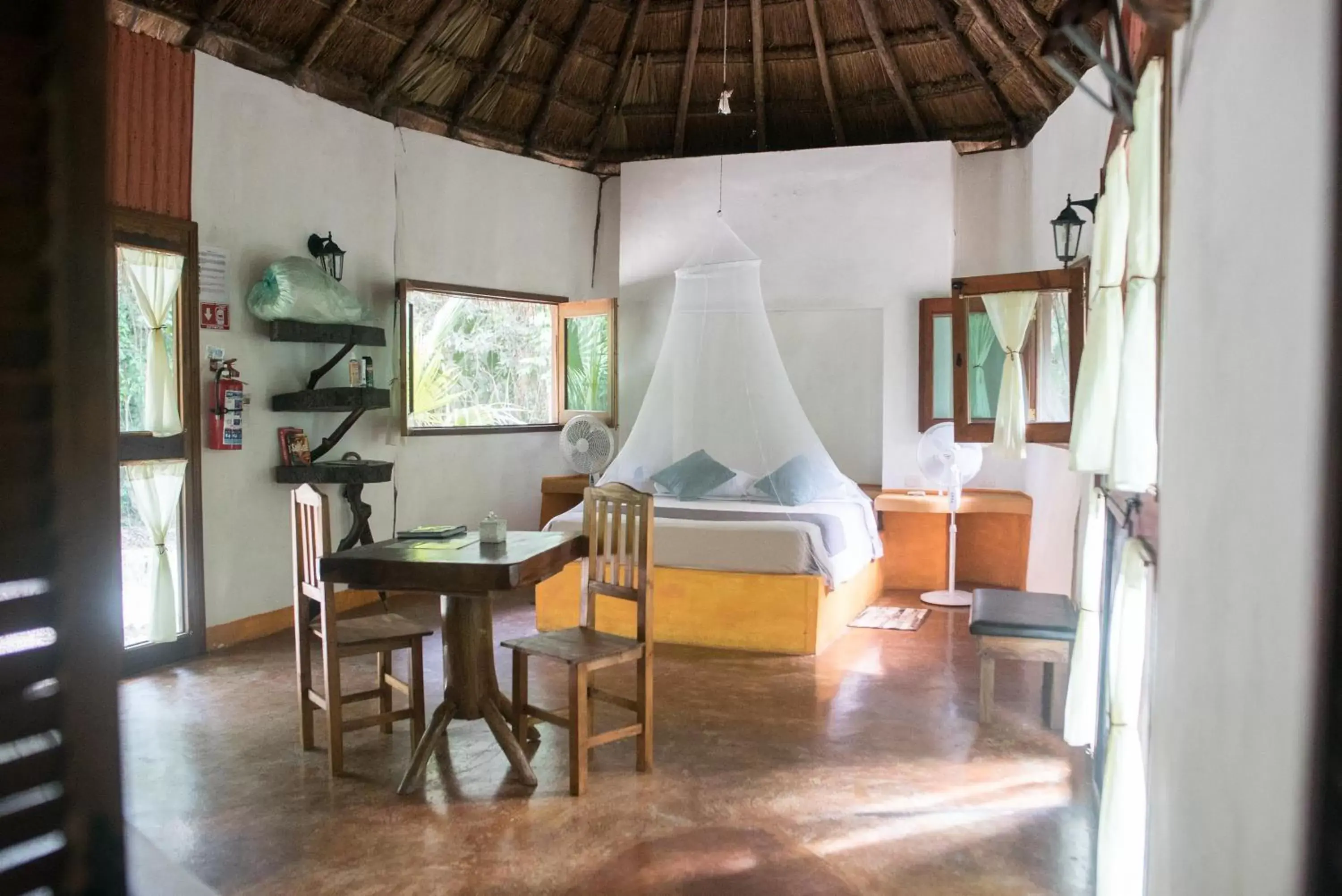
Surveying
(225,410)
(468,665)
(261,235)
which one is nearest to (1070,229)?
(468,665)

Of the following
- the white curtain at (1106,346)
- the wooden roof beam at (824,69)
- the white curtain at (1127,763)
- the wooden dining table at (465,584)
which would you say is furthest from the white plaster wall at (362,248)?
the white curtain at (1127,763)

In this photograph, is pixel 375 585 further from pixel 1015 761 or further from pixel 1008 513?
pixel 1008 513

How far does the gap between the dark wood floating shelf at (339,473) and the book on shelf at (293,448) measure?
4 centimetres

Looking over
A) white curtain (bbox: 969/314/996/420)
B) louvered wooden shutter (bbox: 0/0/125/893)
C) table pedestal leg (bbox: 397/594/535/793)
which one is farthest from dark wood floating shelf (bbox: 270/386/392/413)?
A: louvered wooden shutter (bbox: 0/0/125/893)

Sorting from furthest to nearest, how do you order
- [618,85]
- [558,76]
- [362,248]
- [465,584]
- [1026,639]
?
[618,85] → [558,76] → [362,248] → [1026,639] → [465,584]

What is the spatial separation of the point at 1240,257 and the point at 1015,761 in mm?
2608

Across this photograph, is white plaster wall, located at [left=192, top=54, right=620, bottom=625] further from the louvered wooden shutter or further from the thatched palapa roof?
the louvered wooden shutter

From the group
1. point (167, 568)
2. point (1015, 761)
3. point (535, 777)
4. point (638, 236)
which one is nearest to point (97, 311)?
point (535, 777)

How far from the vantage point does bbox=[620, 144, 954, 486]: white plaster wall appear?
689 centimetres

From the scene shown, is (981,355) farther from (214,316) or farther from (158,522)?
(158,522)

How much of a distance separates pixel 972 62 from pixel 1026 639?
426 centimetres

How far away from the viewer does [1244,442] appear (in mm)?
1378

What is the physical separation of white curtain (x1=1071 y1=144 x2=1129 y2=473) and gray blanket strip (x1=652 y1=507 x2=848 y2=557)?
105 inches

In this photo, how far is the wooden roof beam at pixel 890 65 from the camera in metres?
6.52
